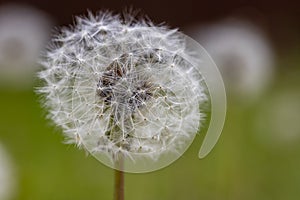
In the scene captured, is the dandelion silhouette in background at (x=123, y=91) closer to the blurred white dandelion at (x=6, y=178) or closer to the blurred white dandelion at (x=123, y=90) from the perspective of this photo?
the blurred white dandelion at (x=123, y=90)

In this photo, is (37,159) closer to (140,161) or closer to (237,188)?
(237,188)

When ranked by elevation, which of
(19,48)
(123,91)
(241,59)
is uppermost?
(19,48)

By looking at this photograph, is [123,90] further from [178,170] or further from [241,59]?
[241,59]

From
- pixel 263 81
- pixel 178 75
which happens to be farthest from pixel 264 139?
pixel 178 75

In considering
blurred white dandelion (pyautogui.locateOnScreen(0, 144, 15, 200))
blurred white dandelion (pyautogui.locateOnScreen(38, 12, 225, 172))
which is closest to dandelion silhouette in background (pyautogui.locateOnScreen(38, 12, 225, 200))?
blurred white dandelion (pyautogui.locateOnScreen(38, 12, 225, 172))

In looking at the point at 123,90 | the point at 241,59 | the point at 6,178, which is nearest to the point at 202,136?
the point at 241,59

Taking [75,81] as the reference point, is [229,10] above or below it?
above

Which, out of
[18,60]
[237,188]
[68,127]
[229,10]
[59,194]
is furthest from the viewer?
[229,10]

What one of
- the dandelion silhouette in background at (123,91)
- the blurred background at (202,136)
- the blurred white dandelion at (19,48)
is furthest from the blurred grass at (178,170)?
the dandelion silhouette in background at (123,91)
